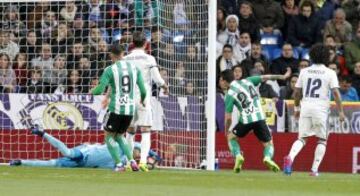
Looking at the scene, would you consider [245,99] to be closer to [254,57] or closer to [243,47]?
[254,57]

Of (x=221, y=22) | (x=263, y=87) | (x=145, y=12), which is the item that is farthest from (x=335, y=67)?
(x=145, y=12)

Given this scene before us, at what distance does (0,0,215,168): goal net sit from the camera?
2131 cm

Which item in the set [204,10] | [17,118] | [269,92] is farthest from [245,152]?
[17,118]

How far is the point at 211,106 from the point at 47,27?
449cm

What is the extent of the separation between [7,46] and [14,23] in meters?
0.50

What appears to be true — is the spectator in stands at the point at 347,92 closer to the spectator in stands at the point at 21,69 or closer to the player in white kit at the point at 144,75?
the player in white kit at the point at 144,75

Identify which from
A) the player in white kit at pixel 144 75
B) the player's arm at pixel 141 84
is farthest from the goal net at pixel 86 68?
the player's arm at pixel 141 84

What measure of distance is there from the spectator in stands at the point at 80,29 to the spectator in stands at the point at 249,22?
4.00 m

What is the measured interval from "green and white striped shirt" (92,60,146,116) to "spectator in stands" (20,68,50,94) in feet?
15.1

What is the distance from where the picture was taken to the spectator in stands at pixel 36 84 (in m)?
22.6

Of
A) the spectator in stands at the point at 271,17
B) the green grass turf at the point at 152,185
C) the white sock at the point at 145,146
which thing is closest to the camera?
the green grass turf at the point at 152,185

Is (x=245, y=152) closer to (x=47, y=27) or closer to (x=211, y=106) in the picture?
(x=211, y=106)

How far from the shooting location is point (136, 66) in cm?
1856

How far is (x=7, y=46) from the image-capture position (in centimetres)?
2300
